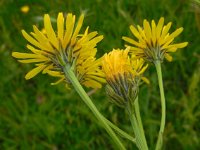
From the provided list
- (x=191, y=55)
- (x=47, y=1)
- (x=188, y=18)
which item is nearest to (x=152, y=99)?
(x=191, y=55)

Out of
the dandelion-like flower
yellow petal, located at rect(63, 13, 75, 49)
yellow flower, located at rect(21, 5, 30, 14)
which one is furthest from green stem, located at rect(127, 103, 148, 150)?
yellow flower, located at rect(21, 5, 30, 14)

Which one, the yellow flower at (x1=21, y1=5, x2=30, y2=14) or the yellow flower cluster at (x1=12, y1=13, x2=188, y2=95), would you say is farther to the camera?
the yellow flower at (x1=21, y1=5, x2=30, y2=14)

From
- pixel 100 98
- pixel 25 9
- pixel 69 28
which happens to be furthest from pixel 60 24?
pixel 25 9

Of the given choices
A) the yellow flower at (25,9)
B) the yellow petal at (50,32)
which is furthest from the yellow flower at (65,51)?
the yellow flower at (25,9)

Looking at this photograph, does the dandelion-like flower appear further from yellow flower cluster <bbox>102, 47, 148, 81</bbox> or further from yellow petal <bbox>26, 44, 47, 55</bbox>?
yellow petal <bbox>26, 44, 47, 55</bbox>

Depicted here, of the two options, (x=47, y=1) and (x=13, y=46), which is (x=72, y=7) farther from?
(x=13, y=46)
